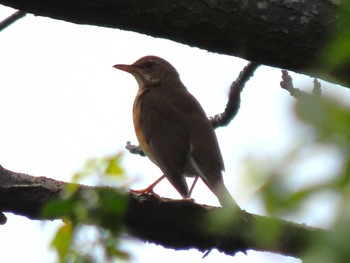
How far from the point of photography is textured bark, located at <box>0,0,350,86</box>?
3697 mm

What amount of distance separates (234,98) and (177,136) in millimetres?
1345

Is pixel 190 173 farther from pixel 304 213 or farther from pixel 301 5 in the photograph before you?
pixel 304 213

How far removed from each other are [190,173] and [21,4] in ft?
11.1

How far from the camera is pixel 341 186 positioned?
134 cm

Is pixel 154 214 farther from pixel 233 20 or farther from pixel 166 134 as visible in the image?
pixel 166 134

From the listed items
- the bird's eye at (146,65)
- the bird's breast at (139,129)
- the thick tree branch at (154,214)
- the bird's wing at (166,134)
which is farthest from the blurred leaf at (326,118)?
the bird's eye at (146,65)

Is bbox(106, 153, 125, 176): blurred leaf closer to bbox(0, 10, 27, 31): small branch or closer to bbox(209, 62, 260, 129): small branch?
bbox(0, 10, 27, 31): small branch

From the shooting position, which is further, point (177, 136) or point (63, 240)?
point (177, 136)

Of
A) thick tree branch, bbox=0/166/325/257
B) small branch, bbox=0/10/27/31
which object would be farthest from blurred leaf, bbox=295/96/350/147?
small branch, bbox=0/10/27/31

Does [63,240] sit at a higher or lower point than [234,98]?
lower

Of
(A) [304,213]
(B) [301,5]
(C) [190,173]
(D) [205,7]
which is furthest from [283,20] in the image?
(C) [190,173]

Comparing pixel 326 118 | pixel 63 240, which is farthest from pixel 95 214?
pixel 326 118

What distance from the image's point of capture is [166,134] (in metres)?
7.16

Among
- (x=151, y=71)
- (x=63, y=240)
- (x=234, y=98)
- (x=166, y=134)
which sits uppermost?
(x=151, y=71)
